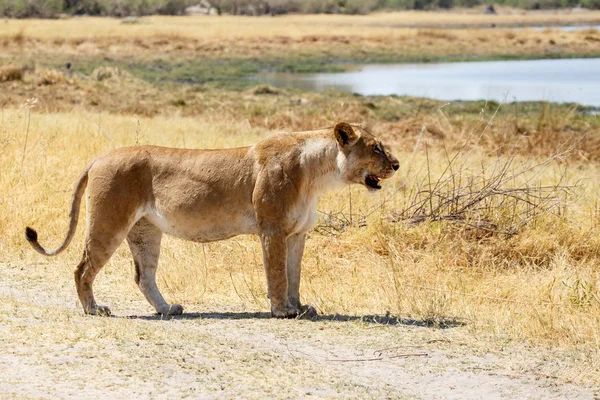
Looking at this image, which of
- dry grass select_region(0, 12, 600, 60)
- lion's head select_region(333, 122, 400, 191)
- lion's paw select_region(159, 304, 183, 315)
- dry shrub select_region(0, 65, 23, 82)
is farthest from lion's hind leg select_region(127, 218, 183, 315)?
dry grass select_region(0, 12, 600, 60)

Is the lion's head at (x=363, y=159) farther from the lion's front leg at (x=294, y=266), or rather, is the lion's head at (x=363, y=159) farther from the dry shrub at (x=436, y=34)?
the dry shrub at (x=436, y=34)

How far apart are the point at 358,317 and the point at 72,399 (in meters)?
2.70

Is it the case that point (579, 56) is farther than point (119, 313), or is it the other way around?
point (579, 56)

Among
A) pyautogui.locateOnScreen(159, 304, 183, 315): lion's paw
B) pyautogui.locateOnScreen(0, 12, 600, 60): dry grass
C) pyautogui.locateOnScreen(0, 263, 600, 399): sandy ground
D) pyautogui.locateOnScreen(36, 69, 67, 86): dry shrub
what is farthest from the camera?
pyautogui.locateOnScreen(0, 12, 600, 60): dry grass

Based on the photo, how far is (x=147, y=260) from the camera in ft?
25.5

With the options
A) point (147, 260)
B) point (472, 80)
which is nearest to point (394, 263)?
point (147, 260)

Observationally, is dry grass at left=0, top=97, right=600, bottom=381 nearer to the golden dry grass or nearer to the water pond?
the golden dry grass

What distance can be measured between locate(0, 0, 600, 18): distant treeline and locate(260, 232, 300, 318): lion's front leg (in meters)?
62.4

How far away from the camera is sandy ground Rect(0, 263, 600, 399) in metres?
5.79

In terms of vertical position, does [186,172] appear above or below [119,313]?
above

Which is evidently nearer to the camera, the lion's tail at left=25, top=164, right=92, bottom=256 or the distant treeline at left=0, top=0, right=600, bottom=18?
the lion's tail at left=25, top=164, right=92, bottom=256

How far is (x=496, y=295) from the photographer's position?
8.55 metres

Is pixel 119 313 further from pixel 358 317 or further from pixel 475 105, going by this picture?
pixel 475 105

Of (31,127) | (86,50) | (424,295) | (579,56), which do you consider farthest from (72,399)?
(579,56)
